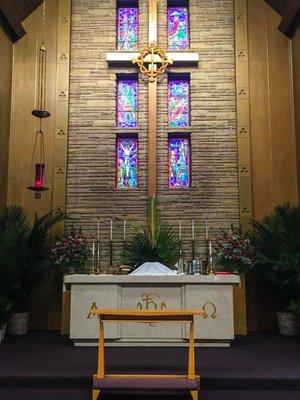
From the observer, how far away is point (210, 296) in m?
5.72

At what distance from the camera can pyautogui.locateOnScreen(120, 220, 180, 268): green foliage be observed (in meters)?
6.77

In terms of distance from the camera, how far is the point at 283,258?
6344mm

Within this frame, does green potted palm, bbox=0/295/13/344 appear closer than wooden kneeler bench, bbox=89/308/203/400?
No

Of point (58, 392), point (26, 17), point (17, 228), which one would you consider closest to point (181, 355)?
point (58, 392)

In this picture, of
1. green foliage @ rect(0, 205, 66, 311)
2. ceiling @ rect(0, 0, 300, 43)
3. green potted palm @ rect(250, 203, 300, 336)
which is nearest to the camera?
green foliage @ rect(0, 205, 66, 311)

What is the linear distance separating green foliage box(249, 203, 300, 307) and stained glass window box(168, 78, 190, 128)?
2201 mm

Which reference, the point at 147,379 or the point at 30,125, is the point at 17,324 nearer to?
the point at 30,125

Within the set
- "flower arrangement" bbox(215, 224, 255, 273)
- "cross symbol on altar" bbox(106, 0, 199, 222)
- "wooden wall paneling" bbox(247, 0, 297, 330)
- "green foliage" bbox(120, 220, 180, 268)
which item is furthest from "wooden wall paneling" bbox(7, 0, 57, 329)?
"wooden wall paneling" bbox(247, 0, 297, 330)

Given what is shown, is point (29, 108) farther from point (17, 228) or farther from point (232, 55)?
point (232, 55)

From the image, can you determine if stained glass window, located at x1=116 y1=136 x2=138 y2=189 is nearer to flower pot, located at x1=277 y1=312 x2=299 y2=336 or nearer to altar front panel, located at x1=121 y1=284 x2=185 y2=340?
A: altar front panel, located at x1=121 y1=284 x2=185 y2=340

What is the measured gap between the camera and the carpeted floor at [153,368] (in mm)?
4137

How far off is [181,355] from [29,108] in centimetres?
474

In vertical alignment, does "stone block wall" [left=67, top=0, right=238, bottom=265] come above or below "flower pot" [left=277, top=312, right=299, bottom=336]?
above

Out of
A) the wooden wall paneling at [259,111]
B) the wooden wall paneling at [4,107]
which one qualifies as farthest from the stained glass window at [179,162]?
the wooden wall paneling at [4,107]
